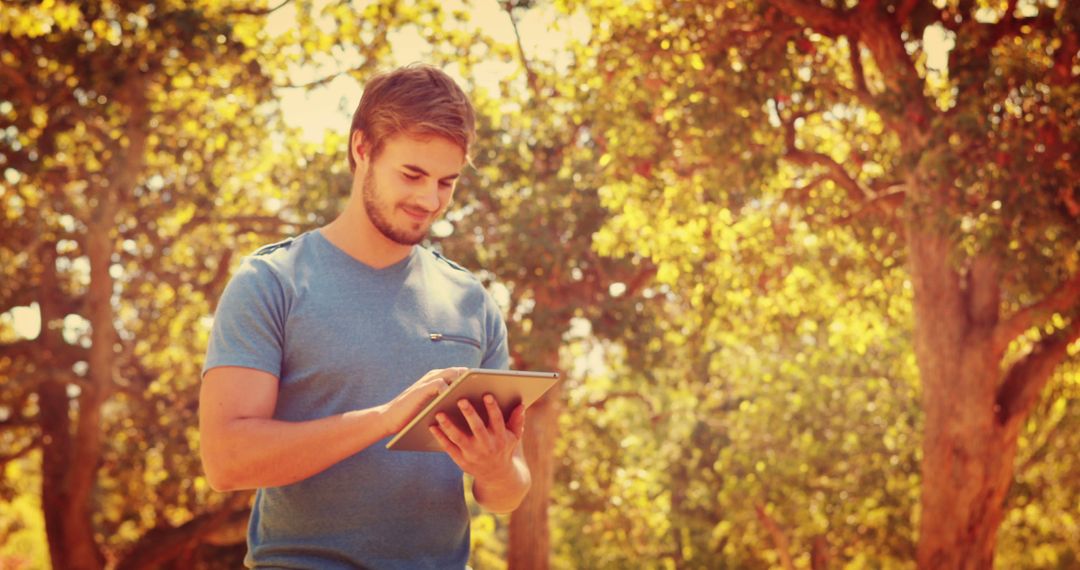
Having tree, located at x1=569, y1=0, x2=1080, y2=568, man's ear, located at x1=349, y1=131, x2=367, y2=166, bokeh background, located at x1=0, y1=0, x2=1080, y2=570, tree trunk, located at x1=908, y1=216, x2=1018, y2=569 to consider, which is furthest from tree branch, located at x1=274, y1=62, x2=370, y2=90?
man's ear, located at x1=349, y1=131, x2=367, y2=166

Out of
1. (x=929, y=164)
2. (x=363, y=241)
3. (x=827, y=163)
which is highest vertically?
(x=827, y=163)

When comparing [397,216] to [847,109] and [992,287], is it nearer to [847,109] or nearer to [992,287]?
[992,287]

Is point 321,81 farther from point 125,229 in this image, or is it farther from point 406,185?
point 406,185

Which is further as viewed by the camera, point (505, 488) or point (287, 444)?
point (505, 488)

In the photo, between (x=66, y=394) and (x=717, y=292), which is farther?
(x=66, y=394)

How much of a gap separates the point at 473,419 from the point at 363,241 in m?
0.60

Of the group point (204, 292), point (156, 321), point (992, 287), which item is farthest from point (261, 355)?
point (156, 321)


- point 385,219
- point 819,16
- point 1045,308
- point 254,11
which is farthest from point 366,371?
point 254,11

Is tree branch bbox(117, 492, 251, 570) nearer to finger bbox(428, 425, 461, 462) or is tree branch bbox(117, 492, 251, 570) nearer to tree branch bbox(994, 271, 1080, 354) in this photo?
tree branch bbox(994, 271, 1080, 354)

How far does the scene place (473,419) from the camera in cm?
221

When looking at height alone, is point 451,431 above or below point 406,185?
below

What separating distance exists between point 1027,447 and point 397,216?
23.1 meters

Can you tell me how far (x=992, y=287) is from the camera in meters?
10.9

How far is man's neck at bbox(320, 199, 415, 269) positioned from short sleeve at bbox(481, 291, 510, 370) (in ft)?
0.96
